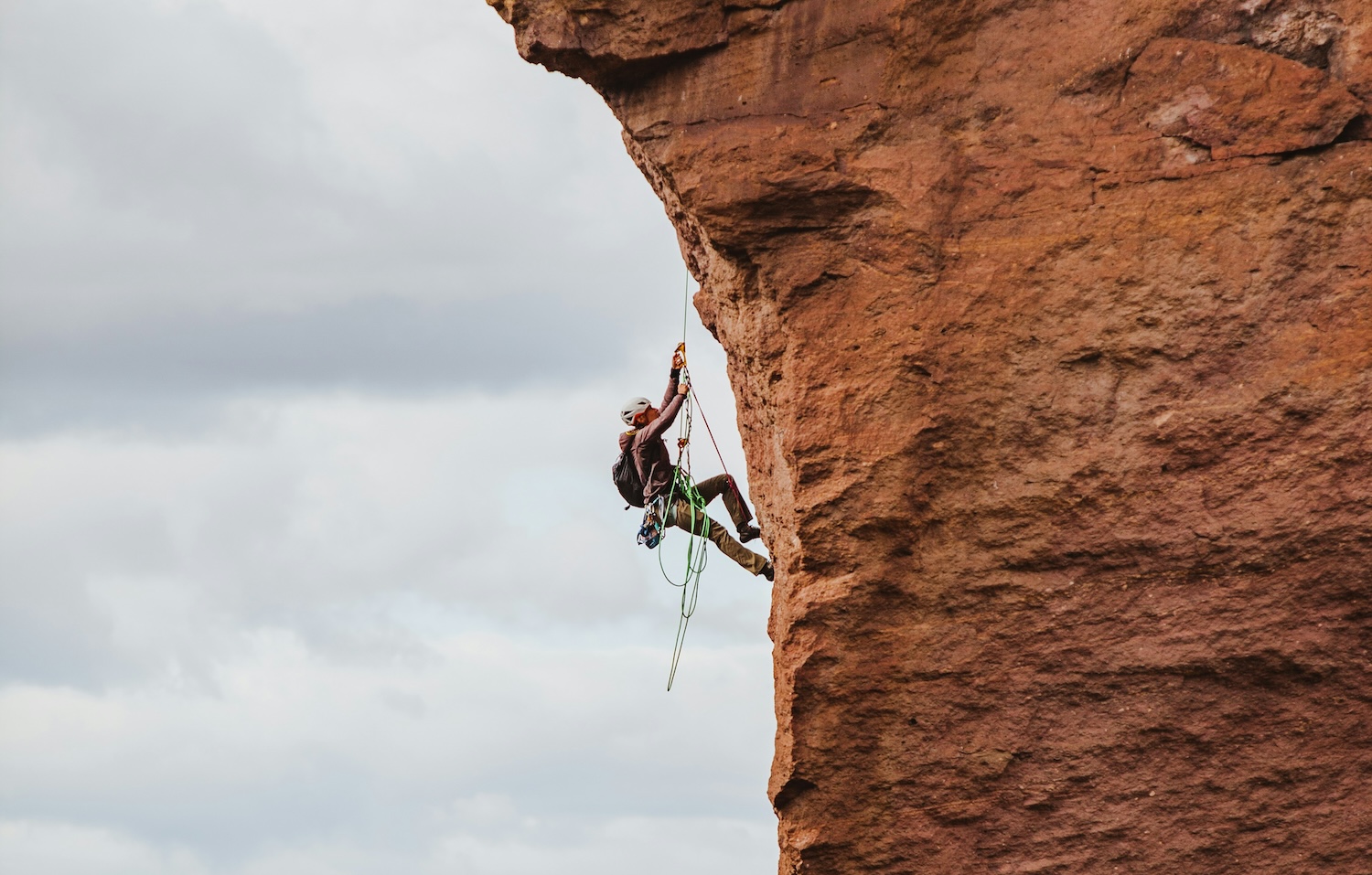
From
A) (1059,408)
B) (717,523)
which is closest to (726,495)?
(717,523)

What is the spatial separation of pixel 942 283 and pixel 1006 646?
2.30m

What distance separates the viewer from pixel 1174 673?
34.7ft

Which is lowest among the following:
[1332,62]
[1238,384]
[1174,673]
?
[1174,673]

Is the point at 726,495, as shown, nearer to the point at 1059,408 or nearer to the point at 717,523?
the point at 717,523

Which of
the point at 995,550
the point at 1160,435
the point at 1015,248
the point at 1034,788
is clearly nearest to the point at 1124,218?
the point at 1015,248

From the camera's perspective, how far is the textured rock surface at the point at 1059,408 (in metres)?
10.4

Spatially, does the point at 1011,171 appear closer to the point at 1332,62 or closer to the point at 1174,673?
the point at 1332,62

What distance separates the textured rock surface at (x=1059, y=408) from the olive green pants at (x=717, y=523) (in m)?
2.46

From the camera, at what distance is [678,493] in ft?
45.4

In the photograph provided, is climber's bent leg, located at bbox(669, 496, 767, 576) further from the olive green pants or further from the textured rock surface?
the textured rock surface

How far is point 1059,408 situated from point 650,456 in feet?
13.2

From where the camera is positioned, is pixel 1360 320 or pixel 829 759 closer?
pixel 1360 320

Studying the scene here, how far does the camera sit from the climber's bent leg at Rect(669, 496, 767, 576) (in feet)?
44.8

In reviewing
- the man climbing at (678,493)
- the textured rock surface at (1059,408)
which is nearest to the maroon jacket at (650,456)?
the man climbing at (678,493)
